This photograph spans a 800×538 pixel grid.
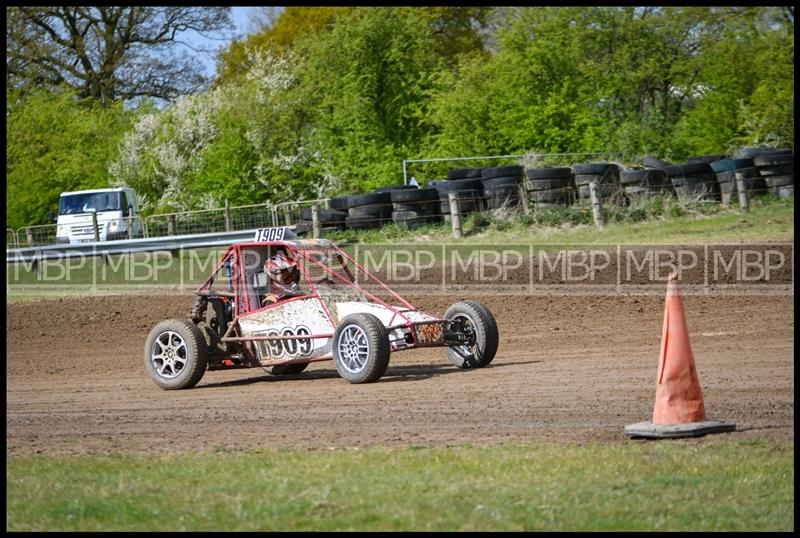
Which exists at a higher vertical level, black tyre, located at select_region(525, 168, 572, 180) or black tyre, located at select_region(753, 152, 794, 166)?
black tyre, located at select_region(753, 152, 794, 166)

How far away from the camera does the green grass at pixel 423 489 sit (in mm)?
5797

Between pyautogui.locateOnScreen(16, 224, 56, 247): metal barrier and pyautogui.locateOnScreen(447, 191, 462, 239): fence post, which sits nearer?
pyautogui.locateOnScreen(447, 191, 462, 239): fence post

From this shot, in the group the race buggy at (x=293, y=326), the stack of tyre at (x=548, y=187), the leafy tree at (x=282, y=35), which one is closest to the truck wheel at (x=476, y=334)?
the race buggy at (x=293, y=326)

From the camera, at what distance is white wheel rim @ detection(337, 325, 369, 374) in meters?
11.4

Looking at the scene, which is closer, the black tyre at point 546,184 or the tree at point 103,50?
the black tyre at point 546,184

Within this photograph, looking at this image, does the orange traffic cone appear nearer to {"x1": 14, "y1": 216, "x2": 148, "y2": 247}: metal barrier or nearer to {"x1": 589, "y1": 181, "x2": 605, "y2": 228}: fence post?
{"x1": 589, "y1": 181, "x2": 605, "y2": 228}: fence post

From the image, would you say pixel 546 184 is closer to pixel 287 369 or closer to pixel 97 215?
pixel 287 369

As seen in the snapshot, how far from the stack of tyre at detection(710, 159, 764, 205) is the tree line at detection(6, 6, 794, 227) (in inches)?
345

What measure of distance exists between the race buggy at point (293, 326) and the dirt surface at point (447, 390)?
0.30 m

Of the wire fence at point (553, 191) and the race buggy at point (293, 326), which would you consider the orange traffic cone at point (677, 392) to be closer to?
the race buggy at point (293, 326)

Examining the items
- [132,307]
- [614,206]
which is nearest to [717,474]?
[132,307]

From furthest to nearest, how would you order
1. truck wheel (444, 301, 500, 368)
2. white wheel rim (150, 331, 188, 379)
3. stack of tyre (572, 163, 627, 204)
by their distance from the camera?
stack of tyre (572, 163, 627, 204)
white wheel rim (150, 331, 188, 379)
truck wheel (444, 301, 500, 368)

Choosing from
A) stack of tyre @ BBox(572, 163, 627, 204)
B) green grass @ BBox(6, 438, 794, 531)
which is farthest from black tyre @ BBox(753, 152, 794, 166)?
green grass @ BBox(6, 438, 794, 531)

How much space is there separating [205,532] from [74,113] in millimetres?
40149
